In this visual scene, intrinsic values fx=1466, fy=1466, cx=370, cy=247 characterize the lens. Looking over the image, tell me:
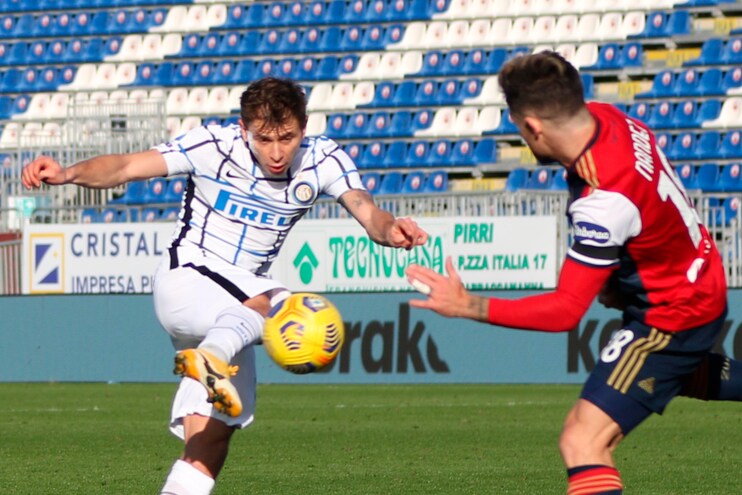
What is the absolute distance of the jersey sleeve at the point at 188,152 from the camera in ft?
21.0

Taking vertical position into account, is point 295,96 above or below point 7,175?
above

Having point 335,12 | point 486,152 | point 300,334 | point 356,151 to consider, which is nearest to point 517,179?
point 486,152

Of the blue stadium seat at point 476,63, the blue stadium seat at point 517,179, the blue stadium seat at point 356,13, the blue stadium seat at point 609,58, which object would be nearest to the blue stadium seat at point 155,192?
the blue stadium seat at point 356,13

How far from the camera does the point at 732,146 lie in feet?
81.4

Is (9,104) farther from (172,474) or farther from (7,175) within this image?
(172,474)

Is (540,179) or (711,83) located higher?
(711,83)

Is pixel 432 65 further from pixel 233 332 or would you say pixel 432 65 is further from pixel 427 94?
pixel 233 332

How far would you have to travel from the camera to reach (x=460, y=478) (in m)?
8.86

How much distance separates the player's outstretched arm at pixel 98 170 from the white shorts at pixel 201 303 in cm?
41

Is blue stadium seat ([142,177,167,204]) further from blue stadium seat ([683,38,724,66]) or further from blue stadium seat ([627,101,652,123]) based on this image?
blue stadium seat ([683,38,724,66])

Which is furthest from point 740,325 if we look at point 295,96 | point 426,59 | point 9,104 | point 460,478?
point 9,104

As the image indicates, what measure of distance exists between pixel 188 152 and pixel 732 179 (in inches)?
738

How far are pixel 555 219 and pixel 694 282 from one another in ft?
44.0

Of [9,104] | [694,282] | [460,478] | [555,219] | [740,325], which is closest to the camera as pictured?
[694,282]
